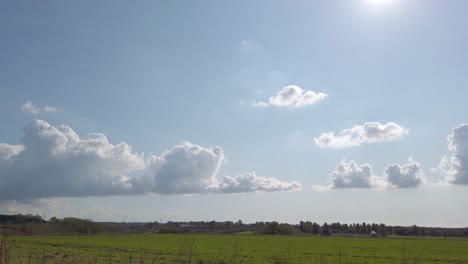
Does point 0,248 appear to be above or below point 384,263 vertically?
above

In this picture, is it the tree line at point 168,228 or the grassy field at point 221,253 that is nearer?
the grassy field at point 221,253

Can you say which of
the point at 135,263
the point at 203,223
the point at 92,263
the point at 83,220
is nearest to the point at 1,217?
the point at 83,220

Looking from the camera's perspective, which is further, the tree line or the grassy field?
the tree line

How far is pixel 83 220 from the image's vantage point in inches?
4727

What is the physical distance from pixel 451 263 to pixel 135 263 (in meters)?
26.6

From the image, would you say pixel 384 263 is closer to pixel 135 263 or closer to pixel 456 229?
pixel 135 263

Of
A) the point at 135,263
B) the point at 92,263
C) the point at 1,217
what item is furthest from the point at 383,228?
the point at 92,263

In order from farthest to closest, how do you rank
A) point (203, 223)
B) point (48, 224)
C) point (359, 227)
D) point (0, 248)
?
point (203, 223) → point (359, 227) → point (48, 224) → point (0, 248)

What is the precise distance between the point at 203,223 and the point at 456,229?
93261 mm

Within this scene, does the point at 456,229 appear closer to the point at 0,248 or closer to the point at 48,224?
the point at 48,224

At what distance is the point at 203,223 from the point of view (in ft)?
591

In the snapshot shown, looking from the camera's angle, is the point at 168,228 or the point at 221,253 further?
the point at 168,228

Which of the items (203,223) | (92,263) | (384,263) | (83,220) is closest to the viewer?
(92,263)

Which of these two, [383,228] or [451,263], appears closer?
[451,263]
